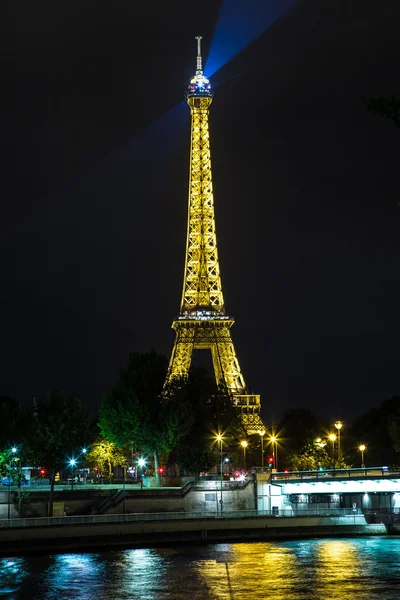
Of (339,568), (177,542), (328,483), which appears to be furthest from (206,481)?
(339,568)

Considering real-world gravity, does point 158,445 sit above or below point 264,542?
above

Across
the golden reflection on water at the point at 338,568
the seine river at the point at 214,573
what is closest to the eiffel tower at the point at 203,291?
the golden reflection on water at the point at 338,568

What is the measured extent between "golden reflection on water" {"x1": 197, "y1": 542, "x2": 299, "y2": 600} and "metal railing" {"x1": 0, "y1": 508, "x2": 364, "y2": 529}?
25.6 ft

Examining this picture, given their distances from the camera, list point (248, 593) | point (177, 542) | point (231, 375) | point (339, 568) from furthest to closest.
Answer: point (231, 375) < point (177, 542) < point (339, 568) < point (248, 593)

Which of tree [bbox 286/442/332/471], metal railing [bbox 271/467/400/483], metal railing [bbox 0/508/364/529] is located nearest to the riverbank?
metal railing [bbox 0/508/364/529]

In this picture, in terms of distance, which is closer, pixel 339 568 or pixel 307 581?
pixel 307 581

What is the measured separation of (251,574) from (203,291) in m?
88.7

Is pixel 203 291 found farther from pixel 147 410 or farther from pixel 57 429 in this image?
pixel 57 429

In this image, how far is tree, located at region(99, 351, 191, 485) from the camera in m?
107

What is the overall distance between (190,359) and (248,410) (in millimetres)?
9335

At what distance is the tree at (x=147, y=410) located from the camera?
106625 mm

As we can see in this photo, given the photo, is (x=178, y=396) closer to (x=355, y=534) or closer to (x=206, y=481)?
(x=206, y=481)

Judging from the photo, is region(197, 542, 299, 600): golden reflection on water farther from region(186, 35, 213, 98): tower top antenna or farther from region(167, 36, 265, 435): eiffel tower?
region(186, 35, 213, 98): tower top antenna

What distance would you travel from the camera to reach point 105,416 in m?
112
